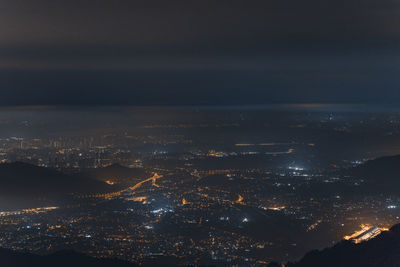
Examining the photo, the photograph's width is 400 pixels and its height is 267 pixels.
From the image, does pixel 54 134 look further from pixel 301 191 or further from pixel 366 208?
pixel 366 208

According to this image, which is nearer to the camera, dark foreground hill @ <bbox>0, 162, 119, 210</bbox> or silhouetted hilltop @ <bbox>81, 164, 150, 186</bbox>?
dark foreground hill @ <bbox>0, 162, 119, 210</bbox>

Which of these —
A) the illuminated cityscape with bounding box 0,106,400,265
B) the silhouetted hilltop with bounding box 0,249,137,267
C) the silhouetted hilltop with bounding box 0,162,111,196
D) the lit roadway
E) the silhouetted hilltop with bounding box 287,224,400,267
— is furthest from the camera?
the lit roadway

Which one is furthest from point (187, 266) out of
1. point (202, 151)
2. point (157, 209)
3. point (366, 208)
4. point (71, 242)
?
point (202, 151)

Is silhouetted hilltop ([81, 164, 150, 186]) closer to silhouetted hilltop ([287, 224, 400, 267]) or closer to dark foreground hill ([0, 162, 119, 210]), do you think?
dark foreground hill ([0, 162, 119, 210])

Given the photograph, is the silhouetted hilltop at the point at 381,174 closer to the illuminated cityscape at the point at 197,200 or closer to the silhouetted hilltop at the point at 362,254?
the illuminated cityscape at the point at 197,200

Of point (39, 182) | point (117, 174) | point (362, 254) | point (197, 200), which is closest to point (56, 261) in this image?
point (362, 254)

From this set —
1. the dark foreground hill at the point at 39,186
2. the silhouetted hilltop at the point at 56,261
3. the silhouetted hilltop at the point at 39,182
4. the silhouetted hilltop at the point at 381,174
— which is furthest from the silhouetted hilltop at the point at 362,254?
the silhouetted hilltop at the point at 39,182

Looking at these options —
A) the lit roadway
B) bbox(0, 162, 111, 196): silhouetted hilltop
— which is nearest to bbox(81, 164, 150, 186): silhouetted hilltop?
the lit roadway
